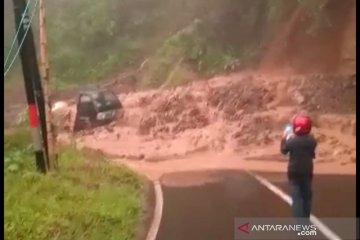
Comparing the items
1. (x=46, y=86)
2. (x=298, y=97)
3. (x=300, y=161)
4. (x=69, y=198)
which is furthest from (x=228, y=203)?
(x=46, y=86)

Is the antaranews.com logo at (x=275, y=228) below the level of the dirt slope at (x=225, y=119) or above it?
below

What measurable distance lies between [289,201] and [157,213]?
1.66 feet

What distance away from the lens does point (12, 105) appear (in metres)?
2.24

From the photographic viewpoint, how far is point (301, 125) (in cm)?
211

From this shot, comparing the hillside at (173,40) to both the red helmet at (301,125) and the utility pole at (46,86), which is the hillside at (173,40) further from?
the red helmet at (301,125)

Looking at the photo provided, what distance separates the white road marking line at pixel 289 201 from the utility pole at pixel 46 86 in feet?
2.60

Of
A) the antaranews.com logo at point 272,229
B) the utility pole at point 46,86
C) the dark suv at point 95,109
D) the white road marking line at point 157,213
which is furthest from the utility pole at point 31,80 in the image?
the antaranews.com logo at point 272,229

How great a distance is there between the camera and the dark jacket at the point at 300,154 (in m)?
2.10

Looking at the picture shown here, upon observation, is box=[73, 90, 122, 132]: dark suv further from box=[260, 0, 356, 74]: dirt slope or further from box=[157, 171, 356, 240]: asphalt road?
box=[260, 0, 356, 74]: dirt slope

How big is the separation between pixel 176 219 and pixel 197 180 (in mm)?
170

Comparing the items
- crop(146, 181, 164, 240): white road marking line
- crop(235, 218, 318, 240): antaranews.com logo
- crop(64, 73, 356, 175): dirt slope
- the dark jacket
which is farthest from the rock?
crop(146, 181, 164, 240): white road marking line

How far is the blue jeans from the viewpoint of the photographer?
82.5 inches

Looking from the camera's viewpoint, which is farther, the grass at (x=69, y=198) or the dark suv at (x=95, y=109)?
the dark suv at (x=95, y=109)

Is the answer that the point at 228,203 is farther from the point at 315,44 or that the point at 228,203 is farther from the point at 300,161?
the point at 315,44
